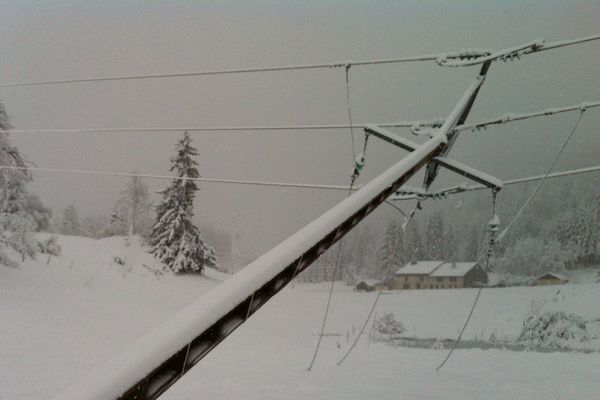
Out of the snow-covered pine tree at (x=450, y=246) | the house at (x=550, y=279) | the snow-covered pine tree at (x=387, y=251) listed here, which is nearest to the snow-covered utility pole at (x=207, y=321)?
the house at (x=550, y=279)

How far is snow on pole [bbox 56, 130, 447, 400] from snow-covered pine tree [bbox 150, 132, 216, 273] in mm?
37113

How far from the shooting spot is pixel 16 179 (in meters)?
23.4

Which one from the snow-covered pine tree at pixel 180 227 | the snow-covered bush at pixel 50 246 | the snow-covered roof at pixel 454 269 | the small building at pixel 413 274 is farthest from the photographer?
the small building at pixel 413 274

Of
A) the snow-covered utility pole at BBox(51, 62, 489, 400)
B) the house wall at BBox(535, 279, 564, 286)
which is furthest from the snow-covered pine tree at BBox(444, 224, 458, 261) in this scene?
the snow-covered utility pole at BBox(51, 62, 489, 400)

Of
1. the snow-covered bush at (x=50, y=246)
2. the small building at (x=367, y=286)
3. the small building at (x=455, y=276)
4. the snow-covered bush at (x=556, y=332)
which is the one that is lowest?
the small building at (x=367, y=286)

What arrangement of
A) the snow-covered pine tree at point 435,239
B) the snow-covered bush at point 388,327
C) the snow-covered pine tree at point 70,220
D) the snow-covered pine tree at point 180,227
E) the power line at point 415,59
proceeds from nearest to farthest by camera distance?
1. the power line at point 415,59
2. the snow-covered bush at point 388,327
3. the snow-covered pine tree at point 180,227
4. the snow-covered pine tree at point 70,220
5. the snow-covered pine tree at point 435,239

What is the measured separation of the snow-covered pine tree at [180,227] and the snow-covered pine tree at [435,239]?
4594cm

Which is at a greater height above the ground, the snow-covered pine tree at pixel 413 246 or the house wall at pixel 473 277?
the snow-covered pine tree at pixel 413 246

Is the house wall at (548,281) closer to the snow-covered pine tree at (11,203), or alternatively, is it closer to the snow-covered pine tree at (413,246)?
the snow-covered pine tree at (413,246)

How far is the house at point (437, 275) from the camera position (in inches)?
2530

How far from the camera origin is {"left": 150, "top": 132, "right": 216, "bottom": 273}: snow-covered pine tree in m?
38.5

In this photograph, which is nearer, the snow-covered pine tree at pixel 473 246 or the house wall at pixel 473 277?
the house wall at pixel 473 277

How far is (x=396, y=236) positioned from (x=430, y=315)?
3830 centimetres

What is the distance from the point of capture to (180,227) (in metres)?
39.3
